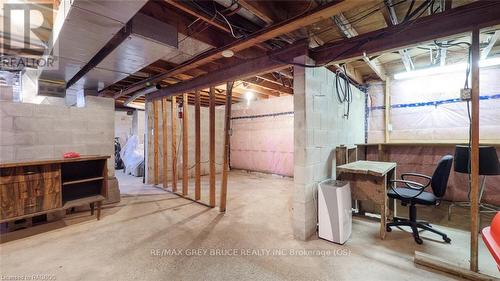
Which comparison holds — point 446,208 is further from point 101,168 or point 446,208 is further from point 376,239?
point 101,168

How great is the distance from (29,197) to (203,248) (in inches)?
82.2


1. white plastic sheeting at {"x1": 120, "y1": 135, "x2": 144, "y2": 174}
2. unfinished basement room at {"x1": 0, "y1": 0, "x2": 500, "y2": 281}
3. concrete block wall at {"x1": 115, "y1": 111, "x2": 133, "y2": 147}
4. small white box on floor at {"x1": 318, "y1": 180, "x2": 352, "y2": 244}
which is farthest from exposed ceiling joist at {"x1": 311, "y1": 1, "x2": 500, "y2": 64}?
concrete block wall at {"x1": 115, "y1": 111, "x2": 133, "y2": 147}

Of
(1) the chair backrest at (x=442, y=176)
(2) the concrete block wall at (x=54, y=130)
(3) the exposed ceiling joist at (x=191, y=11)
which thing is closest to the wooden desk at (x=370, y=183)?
(1) the chair backrest at (x=442, y=176)

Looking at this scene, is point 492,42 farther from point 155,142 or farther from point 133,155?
point 133,155

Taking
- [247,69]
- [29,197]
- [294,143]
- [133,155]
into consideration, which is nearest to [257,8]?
[247,69]

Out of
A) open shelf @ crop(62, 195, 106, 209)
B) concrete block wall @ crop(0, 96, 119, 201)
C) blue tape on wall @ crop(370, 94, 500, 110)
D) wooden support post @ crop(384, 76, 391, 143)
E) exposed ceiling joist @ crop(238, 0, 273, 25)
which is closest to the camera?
exposed ceiling joist @ crop(238, 0, 273, 25)

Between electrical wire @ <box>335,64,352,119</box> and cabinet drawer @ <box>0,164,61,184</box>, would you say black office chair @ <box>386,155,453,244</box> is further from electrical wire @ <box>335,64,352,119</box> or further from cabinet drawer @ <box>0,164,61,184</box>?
cabinet drawer @ <box>0,164,61,184</box>

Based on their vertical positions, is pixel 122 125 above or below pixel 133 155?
above

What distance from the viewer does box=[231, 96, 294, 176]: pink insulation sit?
6180mm

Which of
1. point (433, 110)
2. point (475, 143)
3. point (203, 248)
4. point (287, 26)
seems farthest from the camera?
point (433, 110)

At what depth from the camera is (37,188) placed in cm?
257

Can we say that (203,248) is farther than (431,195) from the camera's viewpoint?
No

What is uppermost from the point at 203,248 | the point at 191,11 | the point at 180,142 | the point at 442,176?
the point at 191,11

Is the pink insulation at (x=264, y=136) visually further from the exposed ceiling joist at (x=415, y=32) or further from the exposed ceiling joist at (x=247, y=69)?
the exposed ceiling joist at (x=415, y=32)
